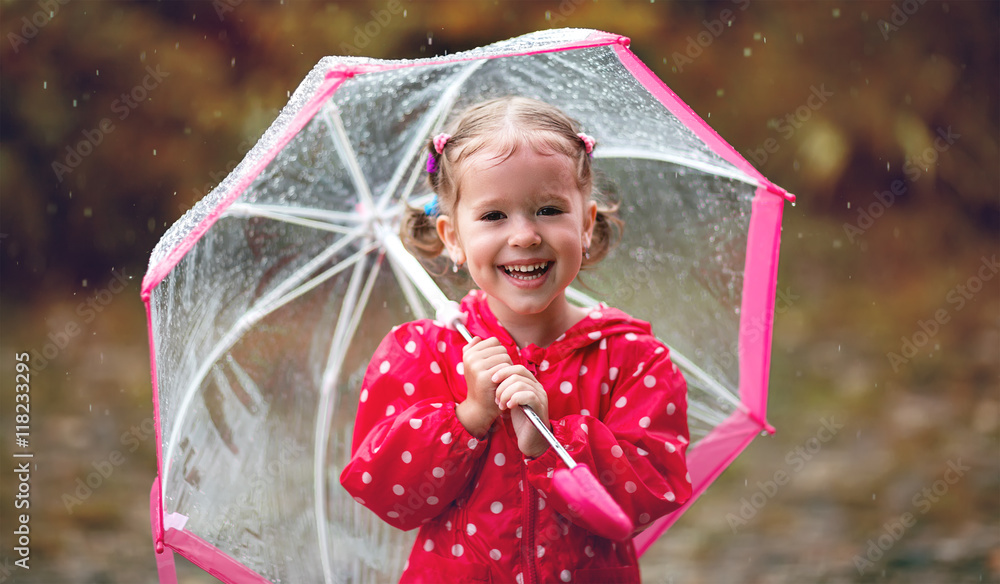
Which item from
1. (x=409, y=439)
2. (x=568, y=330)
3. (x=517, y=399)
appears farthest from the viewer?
(x=568, y=330)

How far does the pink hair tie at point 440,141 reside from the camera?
1.92 m

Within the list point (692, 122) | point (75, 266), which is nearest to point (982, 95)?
point (692, 122)

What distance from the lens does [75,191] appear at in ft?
18.6

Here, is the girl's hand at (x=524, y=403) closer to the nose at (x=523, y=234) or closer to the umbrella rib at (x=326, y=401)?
the nose at (x=523, y=234)

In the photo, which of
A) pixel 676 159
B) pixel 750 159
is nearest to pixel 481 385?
pixel 676 159

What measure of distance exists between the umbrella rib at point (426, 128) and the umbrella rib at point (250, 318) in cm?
13

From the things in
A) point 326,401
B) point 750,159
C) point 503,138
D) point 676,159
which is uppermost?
point 503,138

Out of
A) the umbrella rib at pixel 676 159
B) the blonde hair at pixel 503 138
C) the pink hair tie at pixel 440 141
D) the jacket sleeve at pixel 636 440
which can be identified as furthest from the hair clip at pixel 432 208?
the jacket sleeve at pixel 636 440

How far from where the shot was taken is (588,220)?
1.93 m

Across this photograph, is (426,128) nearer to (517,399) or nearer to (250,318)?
(250,318)

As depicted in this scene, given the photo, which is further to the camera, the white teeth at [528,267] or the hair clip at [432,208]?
the hair clip at [432,208]

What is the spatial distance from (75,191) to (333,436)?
13.3 feet

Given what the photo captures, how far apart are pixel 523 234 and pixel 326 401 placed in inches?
27.3

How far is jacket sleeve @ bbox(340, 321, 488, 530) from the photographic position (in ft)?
5.78
